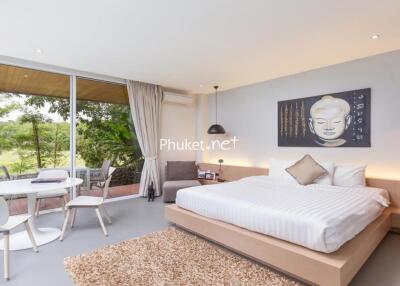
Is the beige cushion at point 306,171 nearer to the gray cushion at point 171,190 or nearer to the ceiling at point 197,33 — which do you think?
the ceiling at point 197,33

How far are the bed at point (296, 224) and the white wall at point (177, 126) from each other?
Result: 7.97ft

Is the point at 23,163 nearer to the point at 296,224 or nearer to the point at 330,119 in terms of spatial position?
the point at 296,224

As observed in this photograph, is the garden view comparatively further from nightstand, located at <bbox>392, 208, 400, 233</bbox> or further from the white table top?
nightstand, located at <bbox>392, 208, 400, 233</bbox>

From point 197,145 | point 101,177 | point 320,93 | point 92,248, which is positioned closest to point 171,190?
point 101,177

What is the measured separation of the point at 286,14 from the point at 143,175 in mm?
4105

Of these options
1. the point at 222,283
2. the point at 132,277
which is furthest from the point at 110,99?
the point at 222,283

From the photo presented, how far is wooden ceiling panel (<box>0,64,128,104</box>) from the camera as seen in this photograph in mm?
3720

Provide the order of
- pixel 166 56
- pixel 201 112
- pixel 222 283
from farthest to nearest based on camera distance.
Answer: pixel 201 112 → pixel 166 56 → pixel 222 283

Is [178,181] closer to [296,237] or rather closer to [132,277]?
[132,277]

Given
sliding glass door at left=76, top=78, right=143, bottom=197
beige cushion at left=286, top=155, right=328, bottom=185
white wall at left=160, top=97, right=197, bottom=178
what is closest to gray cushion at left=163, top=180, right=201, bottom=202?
white wall at left=160, top=97, right=197, bottom=178

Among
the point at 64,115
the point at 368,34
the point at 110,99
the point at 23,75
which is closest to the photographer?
the point at 368,34

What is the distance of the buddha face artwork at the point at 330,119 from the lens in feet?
12.4

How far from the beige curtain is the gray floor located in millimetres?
1046

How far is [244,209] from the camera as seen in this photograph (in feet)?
8.15
